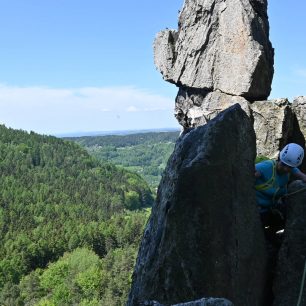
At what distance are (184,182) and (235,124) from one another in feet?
6.44

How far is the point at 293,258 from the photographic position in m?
9.80

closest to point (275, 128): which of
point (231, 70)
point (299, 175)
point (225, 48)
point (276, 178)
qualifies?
point (231, 70)

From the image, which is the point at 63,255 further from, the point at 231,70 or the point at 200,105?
the point at 231,70

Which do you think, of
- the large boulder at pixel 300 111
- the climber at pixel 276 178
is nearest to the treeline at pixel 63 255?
the large boulder at pixel 300 111

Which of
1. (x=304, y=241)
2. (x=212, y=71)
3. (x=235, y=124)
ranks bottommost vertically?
(x=304, y=241)

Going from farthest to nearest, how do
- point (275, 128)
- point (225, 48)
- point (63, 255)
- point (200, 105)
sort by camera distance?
1. point (63, 255)
2. point (200, 105)
3. point (225, 48)
4. point (275, 128)

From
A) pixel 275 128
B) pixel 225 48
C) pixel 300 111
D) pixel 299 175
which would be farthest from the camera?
pixel 225 48

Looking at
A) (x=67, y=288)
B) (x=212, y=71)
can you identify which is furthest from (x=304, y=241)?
(x=67, y=288)

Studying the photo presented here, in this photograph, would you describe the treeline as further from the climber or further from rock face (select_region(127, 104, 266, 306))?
rock face (select_region(127, 104, 266, 306))

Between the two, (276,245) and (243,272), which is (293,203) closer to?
(276,245)

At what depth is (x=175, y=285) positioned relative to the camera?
364 inches

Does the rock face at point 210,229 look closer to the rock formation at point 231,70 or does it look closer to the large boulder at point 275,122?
the large boulder at point 275,122

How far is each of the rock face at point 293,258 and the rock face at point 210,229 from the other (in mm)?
431

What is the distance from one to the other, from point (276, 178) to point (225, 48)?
13861 mm
